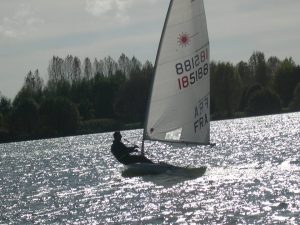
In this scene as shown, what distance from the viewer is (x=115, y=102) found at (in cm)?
14788

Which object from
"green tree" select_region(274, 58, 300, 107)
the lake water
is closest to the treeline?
"green tree" select_region(274, 58, 300, 107)

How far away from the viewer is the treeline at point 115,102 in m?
140

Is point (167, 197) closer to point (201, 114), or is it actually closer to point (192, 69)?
point (201, 114)

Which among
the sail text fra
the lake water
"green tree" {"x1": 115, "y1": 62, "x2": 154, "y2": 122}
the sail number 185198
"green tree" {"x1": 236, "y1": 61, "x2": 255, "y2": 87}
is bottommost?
the lake water

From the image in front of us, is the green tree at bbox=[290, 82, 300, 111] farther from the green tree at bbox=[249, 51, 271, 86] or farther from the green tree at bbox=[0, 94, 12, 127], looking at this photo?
the green tree at bbox=[0, 94, 12, 127]

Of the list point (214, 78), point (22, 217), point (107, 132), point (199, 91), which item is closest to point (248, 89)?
point (214, 78)

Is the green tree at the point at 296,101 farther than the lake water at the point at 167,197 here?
Yes

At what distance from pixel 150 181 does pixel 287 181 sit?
6.79 m

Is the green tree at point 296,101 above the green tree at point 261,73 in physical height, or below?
below

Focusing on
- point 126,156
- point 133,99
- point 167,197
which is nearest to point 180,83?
point 126,156

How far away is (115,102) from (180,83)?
107 metres

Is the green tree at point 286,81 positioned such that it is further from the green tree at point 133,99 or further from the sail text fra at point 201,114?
the sail text fra at point 201,114

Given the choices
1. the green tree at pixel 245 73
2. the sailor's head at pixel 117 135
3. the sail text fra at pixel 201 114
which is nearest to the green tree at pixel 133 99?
the green tree at pixel 245 73

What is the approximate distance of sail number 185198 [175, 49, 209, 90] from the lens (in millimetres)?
41250
